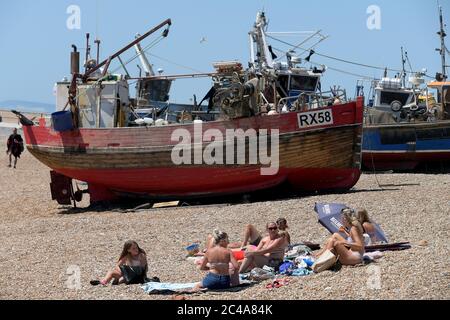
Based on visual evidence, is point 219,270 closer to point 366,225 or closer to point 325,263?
point 325,263

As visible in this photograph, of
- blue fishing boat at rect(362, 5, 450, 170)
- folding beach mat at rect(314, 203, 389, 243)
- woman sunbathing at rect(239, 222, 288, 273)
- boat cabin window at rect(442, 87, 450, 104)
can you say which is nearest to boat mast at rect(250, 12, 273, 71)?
blue fishing boat at rect(362, 5, 450, 170)

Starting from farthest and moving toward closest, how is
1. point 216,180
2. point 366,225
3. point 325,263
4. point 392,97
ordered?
point 392,97, point 216,180, point 366,225, point 325,263

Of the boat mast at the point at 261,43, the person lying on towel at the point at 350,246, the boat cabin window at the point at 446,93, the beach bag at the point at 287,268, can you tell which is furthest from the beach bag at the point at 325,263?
the boat cabin window at the point at 446,93

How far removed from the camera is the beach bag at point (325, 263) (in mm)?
12547

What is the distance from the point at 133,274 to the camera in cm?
1267

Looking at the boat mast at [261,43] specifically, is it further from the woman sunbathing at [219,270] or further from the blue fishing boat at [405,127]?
the woman sunbathing at [219,270]

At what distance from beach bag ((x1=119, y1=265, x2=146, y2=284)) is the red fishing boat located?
8.39 m

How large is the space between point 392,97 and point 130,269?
18.5 m

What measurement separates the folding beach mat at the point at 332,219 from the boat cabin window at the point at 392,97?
15.3m

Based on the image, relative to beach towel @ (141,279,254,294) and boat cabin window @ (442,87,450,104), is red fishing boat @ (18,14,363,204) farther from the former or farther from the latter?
beach towel @ (141,279,254,294)

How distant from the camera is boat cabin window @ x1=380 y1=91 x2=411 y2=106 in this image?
97.2 feet

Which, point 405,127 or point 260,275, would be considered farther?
point 405,127

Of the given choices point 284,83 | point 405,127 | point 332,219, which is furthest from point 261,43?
point 332,219
